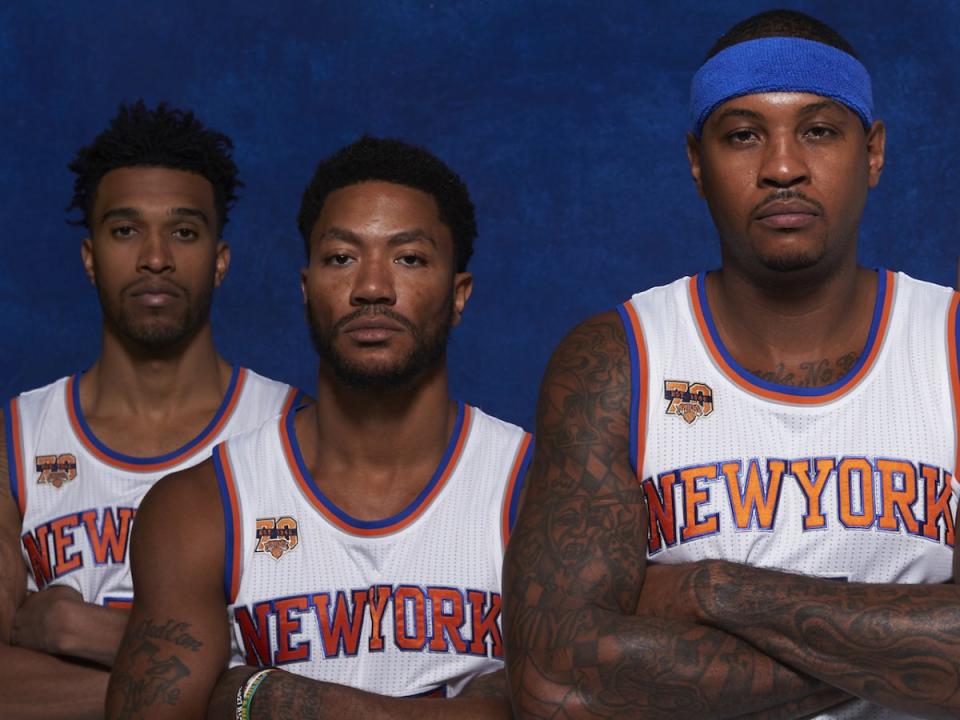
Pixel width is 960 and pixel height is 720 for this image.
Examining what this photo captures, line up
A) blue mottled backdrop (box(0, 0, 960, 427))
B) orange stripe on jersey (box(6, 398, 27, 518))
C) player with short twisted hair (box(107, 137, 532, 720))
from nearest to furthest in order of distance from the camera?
player with short twisted hair (box(107, 137, 532, 720)) → orange stripe on jersey (box(6, 398, 27, 518)) → blue mottled backdrop (box(0, 0, 960, 427))

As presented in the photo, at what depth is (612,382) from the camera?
10.3 feet

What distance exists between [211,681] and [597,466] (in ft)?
2.92

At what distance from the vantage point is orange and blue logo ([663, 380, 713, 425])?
10.4 feet

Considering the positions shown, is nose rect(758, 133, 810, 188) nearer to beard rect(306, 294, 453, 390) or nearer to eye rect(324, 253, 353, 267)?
beard rect(306, 294, 453, 390)

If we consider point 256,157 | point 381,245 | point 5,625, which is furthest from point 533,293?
point 5,625

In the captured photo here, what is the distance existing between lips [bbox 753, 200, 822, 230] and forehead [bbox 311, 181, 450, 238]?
0.84 meters

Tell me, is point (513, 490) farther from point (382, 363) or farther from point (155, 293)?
point (155, 293)

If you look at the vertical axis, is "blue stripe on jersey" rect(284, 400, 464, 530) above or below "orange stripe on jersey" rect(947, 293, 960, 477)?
below

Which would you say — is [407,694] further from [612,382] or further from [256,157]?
[256,157]

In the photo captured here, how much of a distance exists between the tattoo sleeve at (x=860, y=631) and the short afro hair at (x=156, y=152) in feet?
6.67

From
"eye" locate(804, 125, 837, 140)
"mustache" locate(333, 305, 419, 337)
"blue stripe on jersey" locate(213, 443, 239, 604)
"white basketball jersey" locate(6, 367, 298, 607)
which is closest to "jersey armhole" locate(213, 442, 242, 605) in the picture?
"blue stripe on jersey" locate(213, 443, 239, 604)

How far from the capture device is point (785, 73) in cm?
316

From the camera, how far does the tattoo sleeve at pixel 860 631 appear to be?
2.76m

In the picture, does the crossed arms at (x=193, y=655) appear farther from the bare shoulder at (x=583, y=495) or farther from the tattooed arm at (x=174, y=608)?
the bare shoulder at (x=583, y=495)
